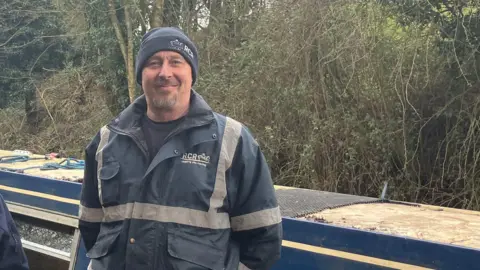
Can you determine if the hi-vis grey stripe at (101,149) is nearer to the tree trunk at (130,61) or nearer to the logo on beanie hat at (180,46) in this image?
the logo on beanie hat at (180,46)

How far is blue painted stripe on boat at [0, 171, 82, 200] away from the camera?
10.9ft

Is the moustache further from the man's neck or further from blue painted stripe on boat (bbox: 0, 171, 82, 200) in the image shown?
blue painted stripe on boat (bbox: 0, 171, 82, 200)

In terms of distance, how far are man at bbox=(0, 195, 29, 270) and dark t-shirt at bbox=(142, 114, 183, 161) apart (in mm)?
490

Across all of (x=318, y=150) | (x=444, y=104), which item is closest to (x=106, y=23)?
(x=318, y=150)

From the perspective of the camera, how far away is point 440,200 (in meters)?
5.09

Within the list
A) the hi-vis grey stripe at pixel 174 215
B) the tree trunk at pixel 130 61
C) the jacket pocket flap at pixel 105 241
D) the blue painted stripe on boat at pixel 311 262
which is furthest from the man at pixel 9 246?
the tree trunk at pixel 130 61

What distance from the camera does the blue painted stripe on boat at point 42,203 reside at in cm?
332

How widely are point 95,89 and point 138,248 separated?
1041cm

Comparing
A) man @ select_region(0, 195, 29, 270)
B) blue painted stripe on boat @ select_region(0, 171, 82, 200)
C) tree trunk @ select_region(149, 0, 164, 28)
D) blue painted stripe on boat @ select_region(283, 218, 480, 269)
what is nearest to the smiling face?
man @ select_region(0, 195, 29, 270)

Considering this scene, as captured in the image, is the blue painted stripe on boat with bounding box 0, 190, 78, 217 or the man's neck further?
the blue painted stripe on boat with bounding box 0, 190, 78, 217

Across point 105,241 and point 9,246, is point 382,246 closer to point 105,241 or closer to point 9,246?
point 105,241

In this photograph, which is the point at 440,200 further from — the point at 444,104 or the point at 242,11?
the point at 242,11

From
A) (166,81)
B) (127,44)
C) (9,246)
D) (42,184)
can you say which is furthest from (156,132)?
(127,44)

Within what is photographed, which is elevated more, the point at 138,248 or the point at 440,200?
the point at 138,248
